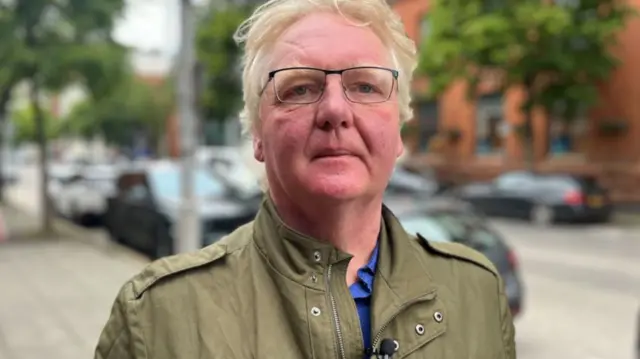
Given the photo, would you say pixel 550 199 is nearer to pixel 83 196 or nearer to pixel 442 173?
pixel 83 196

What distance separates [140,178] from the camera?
560 inches

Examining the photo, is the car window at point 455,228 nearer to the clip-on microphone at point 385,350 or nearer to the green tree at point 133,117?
the clip-on microphone at point 385,350

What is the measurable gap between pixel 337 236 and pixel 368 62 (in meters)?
0.36

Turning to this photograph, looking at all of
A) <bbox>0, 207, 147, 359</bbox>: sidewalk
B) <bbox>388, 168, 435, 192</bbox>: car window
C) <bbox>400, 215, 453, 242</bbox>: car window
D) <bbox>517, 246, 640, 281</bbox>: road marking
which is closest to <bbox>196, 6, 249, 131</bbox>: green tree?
<bbox>388, 168, 435, 192</bbox>: car window

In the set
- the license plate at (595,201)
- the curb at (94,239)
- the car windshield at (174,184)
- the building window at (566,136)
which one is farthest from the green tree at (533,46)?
the curb at (94,239)

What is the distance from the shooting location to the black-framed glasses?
1423 mm

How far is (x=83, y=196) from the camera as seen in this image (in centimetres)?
1830

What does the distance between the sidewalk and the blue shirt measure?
16.5ft

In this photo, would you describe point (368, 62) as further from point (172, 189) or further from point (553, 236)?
point (553, 236)

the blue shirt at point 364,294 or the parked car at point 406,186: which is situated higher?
the blue shirt at point 364,294

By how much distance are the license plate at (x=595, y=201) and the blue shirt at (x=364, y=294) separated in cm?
1782

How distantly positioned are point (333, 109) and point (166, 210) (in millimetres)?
9006

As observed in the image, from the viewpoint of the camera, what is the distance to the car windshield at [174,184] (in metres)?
10.6

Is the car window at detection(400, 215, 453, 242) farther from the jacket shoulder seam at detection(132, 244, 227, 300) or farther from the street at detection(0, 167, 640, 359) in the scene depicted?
the jacket shoulder seam at detection(132, 244, 227, 300)
